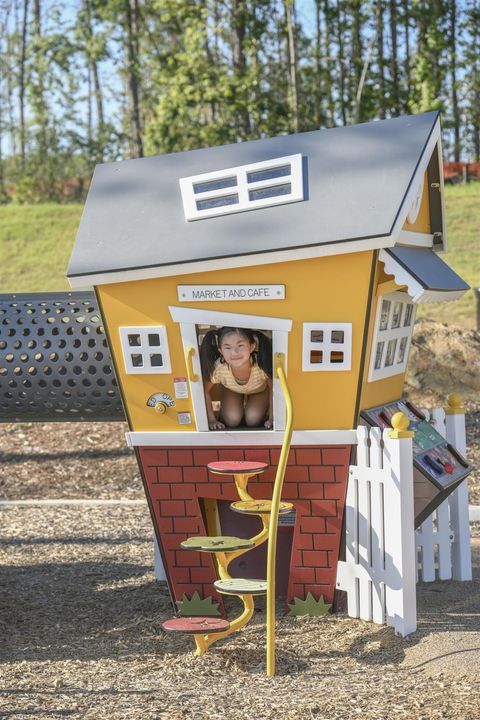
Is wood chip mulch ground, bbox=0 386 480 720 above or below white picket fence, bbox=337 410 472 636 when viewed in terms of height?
below

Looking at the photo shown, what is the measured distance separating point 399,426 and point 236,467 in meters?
0.81

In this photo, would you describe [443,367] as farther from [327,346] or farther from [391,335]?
[327,346]

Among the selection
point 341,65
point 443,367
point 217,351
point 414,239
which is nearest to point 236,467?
point 217,351

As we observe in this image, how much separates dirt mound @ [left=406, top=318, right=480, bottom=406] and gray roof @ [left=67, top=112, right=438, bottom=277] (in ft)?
18.3

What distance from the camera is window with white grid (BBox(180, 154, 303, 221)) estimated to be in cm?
475

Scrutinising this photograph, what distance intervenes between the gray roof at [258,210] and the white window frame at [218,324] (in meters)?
0.29

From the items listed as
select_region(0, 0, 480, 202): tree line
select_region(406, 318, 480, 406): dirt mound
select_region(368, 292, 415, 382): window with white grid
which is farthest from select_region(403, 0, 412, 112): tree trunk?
select_region(368, 292, 415, 382): window with white grid

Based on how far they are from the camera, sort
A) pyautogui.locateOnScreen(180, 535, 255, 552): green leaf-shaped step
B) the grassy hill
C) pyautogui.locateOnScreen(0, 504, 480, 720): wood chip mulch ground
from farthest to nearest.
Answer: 1. the grassy hill
2. pyautogui.locateOnScreen(180, 535, 255, 552): green leaf-shaped step
3. pyautogui.locateOnScreen(0, 504, 480, 720): wood chip mulch ground

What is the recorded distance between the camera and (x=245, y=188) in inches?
190

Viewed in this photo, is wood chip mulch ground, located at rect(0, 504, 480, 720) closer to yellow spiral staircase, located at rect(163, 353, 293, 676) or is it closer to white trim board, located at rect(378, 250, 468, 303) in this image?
yellow spiral staircase, located at rect(163, 353, 293, 676)

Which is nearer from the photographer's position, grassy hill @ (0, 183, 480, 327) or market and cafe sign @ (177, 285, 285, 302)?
market and cafe sign @ (177, 285, 285, 302)

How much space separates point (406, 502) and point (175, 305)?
1.49 m

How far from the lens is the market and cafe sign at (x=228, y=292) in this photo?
4672 millimetres

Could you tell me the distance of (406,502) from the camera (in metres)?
4.58
